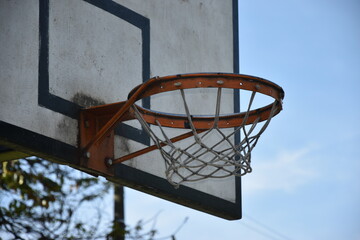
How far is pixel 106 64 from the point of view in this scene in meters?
4.55

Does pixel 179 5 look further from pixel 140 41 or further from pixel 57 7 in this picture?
pixel 57 7

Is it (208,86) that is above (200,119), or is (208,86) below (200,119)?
below

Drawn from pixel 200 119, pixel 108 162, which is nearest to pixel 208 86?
pixel 200 119

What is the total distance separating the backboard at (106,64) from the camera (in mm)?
3918

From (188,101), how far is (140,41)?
21.6 inches

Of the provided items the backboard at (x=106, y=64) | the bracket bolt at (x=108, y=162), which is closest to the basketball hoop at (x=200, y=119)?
the bracket bolt at (x=108, y=162)

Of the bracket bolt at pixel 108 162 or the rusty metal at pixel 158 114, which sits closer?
the rusty metal at pixel 158 114

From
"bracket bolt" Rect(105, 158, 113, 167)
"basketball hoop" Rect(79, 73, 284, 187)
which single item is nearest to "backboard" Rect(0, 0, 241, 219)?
"bracket bolt" Rect(105, 158, 113, 167)

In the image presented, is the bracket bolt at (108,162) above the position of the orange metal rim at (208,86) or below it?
below

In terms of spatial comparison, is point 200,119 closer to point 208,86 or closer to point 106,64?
point 208,86

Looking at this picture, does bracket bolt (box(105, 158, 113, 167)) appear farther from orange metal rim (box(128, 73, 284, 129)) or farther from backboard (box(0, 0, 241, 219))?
orange metal rim (box(128, 73, 284, 129))

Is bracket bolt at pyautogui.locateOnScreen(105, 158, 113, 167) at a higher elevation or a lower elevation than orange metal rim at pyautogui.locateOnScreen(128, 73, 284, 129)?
lower

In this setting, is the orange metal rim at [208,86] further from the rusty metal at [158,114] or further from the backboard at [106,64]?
the backboard at [106,64]

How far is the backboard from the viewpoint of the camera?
3918mm
